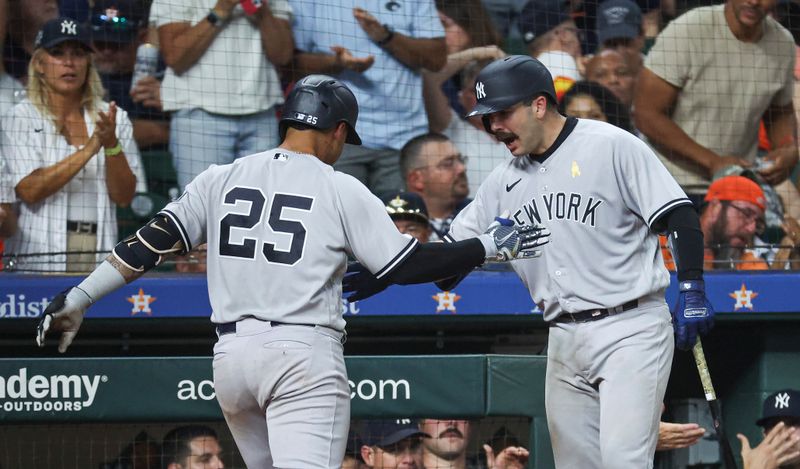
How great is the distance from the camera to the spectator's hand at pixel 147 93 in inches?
230

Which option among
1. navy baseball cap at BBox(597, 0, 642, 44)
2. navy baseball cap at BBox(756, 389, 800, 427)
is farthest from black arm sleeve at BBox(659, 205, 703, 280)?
navy baseball cap at BBox(597, 0, 642, 44)

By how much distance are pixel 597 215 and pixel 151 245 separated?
1.22 meters

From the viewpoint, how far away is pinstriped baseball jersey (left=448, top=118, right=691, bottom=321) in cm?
328

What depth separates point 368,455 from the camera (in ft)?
14.4

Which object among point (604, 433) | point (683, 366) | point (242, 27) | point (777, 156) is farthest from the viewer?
point (777, 156)

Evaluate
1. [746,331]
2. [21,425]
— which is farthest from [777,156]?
[21,425]

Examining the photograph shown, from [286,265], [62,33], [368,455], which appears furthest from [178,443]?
[62,33]

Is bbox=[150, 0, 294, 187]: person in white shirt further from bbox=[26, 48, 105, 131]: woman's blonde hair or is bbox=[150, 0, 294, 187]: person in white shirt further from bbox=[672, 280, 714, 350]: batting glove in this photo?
bbox=[672, 280, 714, 350]: batting glove

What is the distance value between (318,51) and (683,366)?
2.40m

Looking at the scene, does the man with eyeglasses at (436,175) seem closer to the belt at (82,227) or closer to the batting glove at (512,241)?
the belt at (82,227)

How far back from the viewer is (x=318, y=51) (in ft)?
19.7

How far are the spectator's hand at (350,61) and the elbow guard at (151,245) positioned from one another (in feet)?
9.55

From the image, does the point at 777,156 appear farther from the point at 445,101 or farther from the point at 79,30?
the point at 79,30

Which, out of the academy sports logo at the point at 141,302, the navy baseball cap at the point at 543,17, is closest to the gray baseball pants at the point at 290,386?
the academy sports logo at the point at 141,302
